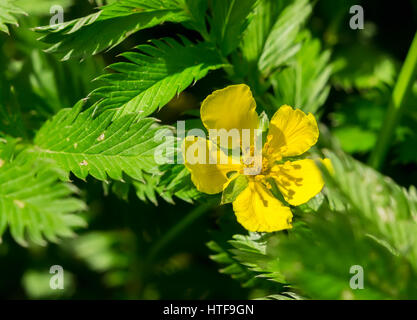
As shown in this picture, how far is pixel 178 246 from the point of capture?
210cm

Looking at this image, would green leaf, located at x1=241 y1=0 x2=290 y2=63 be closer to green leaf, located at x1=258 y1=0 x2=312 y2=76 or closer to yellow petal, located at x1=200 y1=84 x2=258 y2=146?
green leaf, located at x1=258 y1=0 x2=312 y2=76

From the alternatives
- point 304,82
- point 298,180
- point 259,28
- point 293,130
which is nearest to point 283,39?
point 259,28

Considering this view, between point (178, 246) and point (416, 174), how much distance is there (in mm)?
1078

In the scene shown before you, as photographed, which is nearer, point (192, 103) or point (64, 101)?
point (64, 101)

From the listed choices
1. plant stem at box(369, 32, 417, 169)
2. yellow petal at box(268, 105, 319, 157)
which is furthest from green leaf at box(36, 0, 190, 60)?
plant stem at box(369, 32, 417, 169)

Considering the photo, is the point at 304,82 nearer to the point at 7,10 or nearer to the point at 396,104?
the point at 396,104

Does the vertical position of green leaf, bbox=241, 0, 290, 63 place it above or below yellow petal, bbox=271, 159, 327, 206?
above

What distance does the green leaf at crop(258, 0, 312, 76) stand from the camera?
1.58 m

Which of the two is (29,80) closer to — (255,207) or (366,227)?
(255,207)

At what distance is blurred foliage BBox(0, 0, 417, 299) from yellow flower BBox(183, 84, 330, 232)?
0.07 m
